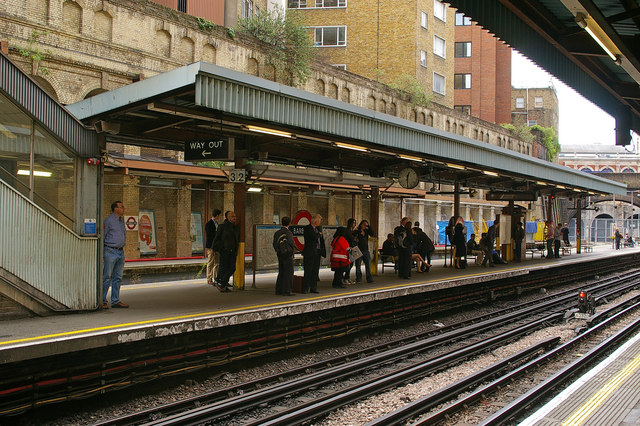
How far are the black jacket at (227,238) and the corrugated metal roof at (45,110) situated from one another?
2.82 meters

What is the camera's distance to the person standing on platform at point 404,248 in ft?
45.9

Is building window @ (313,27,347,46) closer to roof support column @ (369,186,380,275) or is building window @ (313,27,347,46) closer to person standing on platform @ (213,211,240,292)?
roof support column @ (369,186,380,275)

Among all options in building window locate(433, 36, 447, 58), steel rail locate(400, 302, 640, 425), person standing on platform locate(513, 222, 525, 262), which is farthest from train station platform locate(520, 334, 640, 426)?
building window locate(433, 36, 447, 58)

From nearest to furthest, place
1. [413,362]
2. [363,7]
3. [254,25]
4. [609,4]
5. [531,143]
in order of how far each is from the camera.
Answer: [609,4], [413,362], [254,25], [363,7], [531,143]

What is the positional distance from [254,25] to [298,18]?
2496mm

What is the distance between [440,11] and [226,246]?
4090 centimetres

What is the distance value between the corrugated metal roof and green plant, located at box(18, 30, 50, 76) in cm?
1275

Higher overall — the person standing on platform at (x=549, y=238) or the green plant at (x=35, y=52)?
the green plant at (x=35, y=52)

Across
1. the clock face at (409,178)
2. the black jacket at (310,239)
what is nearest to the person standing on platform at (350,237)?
the black jacket at (310,239)

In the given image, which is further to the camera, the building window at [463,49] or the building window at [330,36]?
the building window at [463,49]

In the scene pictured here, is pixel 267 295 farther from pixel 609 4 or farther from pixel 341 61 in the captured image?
pixel 341 61

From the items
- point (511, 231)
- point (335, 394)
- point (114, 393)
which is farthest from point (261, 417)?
point (511, 231)

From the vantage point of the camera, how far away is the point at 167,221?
77.6ft

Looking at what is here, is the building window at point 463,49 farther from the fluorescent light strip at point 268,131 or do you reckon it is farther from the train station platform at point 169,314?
the fluorescent light strip at point 268,131
